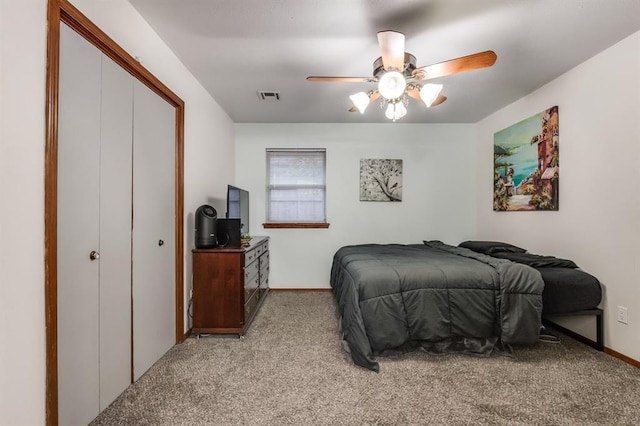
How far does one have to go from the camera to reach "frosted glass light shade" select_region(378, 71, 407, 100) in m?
1.99

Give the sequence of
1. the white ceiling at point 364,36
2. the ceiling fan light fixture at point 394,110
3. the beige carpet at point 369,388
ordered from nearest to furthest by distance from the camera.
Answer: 1. the beige carpet at point 369,388
2. the white ceiling at point 364,36
3. the ceiling fan light fixture at point 394,110

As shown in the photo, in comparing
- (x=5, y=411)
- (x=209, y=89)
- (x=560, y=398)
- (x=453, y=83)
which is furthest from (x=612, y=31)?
(x=5, y=411)

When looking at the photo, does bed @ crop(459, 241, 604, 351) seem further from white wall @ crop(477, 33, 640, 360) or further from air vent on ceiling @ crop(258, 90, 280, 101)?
air vent on ceiling @ crop(258, 90, 280, 101)

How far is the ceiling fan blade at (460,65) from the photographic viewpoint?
1800 millimetres

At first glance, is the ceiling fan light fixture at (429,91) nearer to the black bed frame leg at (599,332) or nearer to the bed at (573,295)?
the bed at (573,295)

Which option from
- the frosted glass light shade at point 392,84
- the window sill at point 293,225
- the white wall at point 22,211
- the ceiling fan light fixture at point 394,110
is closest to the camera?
the white wall at point 22,211

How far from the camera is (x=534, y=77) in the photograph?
2848 millimetres

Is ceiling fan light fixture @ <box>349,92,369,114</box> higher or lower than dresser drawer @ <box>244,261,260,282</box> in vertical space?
higher

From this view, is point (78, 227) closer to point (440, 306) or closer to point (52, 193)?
point (52, 193)

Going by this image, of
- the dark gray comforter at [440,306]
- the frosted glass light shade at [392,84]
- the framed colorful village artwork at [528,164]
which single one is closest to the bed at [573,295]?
the dark gray comforter at [440,306]

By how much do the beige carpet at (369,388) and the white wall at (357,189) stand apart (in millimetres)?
1812

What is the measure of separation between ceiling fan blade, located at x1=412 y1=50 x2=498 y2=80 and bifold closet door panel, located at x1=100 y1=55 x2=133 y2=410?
6.42ft

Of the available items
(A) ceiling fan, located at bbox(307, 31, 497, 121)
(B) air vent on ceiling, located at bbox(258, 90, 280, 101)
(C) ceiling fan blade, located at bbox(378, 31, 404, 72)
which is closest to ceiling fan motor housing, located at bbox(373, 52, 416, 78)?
(A) ceiling fan, located at bbox(307, 31, 497, 121)

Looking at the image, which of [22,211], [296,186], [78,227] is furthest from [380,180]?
[22,211]
